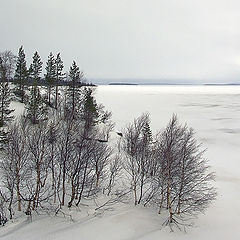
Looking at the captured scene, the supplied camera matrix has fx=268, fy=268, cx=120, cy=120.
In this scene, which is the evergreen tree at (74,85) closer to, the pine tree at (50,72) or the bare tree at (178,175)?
the pine tree at (50,72)

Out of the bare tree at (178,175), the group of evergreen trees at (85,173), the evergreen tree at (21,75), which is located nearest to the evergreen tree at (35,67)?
the evergreen tree at (21,75)

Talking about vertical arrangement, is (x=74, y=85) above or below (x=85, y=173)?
above

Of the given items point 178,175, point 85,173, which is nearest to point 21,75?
point 85,173

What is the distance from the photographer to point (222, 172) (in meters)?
27.8

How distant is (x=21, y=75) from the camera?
128ft

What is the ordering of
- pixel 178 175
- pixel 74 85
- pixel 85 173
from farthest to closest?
1. pixel 74 85
2. pixel 85 173
3. pixel 178 175

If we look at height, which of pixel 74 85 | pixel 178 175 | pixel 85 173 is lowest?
pixel 85 173

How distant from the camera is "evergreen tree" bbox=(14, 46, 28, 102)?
38.9 meters

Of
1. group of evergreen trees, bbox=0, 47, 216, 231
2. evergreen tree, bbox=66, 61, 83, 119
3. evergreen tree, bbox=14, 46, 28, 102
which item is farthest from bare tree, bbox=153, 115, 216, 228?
evergreen tree, bbox=14, 46, 28, 102

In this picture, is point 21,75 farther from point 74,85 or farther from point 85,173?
point 85,173

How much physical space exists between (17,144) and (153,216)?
10332 mm

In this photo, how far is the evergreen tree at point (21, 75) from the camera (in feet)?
128

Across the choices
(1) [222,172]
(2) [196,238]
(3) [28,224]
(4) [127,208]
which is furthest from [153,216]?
(1) [222,172]

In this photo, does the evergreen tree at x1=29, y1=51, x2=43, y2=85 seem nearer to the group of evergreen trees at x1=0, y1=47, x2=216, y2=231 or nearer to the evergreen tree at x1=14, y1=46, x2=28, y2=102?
the evergreen tree at x1=14, y1=46, x2=28, y2=102
